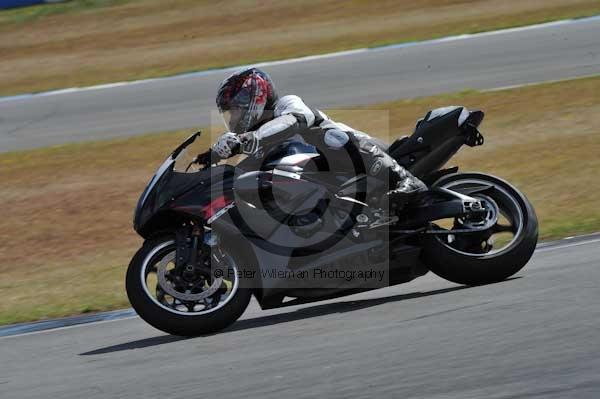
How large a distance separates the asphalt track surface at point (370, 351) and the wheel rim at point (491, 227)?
234 millimetres

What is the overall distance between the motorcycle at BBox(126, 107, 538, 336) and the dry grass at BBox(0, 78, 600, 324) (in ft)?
6.07

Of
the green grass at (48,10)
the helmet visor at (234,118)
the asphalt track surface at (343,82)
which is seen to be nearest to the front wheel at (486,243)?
the helmet visor at (234,118)

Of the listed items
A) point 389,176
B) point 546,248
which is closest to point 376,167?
point 389,176

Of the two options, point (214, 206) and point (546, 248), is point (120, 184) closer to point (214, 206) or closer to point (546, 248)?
point (546, 248)

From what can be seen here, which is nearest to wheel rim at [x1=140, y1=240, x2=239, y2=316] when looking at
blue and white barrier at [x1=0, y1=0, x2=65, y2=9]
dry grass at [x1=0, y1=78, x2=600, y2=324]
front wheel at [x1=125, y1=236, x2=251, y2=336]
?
front wheel at [x1=125, y1=236, x2=251, y2=336]

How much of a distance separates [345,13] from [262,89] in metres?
14.4

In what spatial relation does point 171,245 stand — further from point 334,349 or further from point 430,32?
point 430,32

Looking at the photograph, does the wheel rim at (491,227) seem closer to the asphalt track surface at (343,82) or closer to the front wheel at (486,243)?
the front wheel at (486,243)

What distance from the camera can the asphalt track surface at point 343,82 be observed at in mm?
14305

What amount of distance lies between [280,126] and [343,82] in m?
9.47

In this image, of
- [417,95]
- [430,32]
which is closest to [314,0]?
[430,32]

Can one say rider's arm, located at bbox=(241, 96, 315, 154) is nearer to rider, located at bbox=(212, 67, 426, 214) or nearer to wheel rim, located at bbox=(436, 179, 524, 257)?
rider, located at bbox=(212, 67, 426, 214)

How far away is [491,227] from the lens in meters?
6.23

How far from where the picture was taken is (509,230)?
6.31 metres
